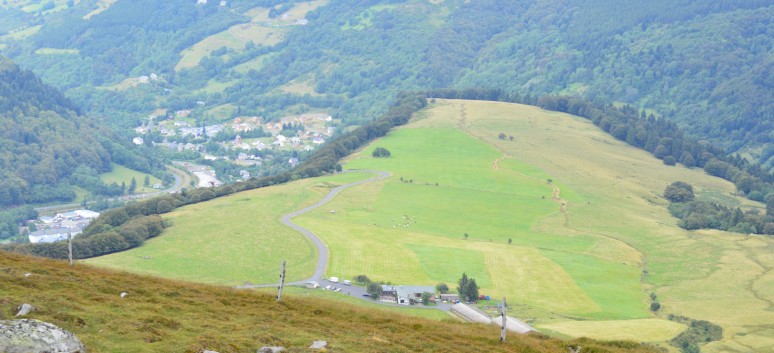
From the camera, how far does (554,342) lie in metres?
45.0

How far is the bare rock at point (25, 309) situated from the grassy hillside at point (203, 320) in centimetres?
31

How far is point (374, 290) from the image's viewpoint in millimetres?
86500

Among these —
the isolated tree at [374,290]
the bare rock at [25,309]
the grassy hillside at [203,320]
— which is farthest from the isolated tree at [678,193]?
the bare rock at [25,309]

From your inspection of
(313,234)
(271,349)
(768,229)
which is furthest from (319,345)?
(768,229)

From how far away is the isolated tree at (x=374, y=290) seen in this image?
86.1 metres

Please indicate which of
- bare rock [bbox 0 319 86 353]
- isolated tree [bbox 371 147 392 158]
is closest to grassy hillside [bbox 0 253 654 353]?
bare rock [bbox 0 319 86 353]

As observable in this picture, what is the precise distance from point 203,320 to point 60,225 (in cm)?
12374

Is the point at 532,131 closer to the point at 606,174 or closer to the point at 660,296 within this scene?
the point at 606,174

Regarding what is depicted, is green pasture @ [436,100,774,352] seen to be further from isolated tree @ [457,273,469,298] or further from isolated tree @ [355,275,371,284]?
isolated tree @ [355,275,371,284]

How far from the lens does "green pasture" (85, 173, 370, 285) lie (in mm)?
92812

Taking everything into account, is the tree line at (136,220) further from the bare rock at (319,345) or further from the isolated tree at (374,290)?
the bare rock at (319,345)

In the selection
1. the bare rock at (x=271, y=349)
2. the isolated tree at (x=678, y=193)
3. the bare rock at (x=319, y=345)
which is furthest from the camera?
the isolated tree at (x=678, y=193)

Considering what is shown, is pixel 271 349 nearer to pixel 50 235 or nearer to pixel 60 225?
pixel 50 235

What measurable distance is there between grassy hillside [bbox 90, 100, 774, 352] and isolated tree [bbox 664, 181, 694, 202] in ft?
8.31
